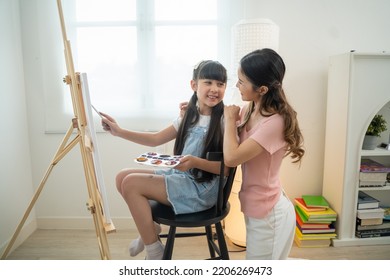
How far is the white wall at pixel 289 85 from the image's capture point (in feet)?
6.31

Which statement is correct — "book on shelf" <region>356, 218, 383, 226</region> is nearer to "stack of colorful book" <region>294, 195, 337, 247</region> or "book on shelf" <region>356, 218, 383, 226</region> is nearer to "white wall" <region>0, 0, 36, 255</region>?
"stack of colorful book" <region>294, 195, 337, 247</region>

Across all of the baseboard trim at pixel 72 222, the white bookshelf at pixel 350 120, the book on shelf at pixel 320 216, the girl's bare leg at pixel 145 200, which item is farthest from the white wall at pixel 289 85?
the girl's bare leg at pixel 145 200

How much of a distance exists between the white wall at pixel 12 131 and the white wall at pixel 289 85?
22mm

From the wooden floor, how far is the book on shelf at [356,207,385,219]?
0.59 ft

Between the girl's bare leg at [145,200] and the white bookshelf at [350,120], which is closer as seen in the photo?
the girl's bare leg at [145,200]

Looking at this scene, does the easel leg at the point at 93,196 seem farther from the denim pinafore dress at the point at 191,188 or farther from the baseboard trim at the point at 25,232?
the baseboard trim at the point at 25,232

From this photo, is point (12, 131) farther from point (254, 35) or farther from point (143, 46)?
point (254, 35)

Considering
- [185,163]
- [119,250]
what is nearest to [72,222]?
[119,250]

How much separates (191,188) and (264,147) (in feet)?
1.13

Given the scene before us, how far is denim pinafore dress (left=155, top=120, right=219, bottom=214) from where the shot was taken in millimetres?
1190

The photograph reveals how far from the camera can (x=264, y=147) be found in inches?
42.1

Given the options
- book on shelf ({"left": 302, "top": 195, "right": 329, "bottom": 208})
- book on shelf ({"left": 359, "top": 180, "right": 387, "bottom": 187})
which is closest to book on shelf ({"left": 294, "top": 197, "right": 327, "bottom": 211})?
book on shelf ({"left": 302, "top": 195, "right": 329, "bottom": 208})

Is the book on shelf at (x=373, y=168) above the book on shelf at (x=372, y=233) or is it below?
above
